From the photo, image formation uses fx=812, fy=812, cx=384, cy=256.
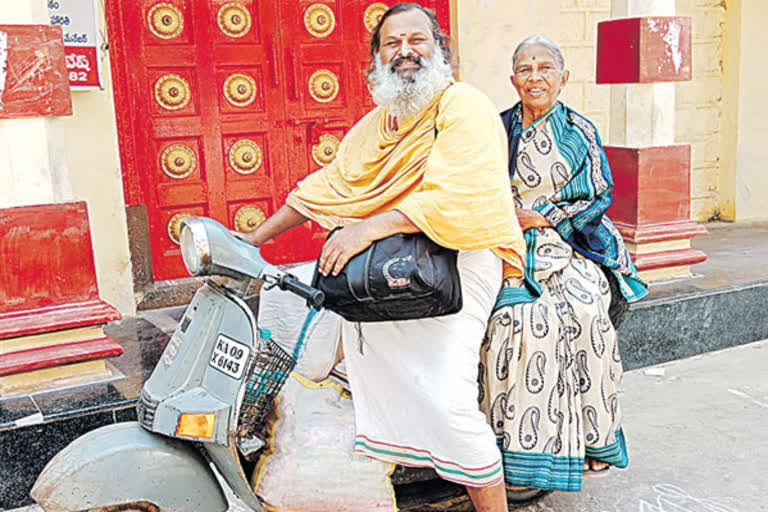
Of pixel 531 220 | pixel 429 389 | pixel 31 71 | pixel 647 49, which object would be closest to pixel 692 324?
pixel 647 49

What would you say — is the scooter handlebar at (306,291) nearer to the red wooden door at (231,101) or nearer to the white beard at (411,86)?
the white beard at (411,86)

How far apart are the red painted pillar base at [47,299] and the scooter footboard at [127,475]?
1380 mm

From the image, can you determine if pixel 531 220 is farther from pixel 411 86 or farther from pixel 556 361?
pixel 411 86

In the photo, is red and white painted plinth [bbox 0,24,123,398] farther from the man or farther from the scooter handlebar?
the scooter handlebar

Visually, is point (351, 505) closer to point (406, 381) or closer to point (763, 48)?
point (406, 381)

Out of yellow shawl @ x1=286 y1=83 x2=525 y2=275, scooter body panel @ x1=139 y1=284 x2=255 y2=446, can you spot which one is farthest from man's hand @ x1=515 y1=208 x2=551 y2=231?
scooter body panel @ x1=139 y1=284 x2=255 y2=446

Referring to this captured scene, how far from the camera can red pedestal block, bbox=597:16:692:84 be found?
15.2ft

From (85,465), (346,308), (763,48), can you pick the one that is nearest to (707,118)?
(763,48)

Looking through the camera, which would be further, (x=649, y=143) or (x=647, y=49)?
(x=649, y=143)

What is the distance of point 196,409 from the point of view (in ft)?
6.59

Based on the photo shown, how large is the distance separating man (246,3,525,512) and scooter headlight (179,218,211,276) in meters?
0.34

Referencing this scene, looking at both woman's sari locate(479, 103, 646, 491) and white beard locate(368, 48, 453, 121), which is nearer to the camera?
white beard locate(368, 48, 453, 121)

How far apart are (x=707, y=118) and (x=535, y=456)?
5426 millimetres

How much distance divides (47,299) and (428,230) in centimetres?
192
